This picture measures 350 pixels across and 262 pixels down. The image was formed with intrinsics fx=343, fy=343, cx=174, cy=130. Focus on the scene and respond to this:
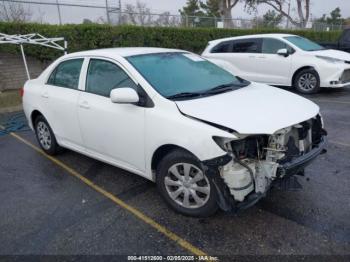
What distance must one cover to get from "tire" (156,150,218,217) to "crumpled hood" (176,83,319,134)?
0.45 meters

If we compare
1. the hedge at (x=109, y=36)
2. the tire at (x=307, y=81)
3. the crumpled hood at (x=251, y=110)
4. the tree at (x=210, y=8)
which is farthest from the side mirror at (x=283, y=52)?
the tree at (x=210, y=8)

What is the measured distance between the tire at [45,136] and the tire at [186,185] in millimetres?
2306

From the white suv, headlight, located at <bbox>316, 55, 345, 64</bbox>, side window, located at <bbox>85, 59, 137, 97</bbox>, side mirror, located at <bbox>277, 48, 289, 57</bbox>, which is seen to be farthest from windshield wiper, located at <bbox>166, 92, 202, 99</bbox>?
headlight, located at <bbox>316, 55, 345, 64</bbox>

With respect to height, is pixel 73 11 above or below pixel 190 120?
above

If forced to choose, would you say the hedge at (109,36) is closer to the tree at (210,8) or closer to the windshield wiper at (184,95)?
the windshield wiper at (184,95)

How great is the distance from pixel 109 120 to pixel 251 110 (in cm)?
162

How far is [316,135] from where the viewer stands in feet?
12.5

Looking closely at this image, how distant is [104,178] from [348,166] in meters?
3.21

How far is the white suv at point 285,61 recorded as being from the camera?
9031 millimetres

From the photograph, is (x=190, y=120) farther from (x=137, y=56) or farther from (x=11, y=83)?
(x=11, y=83)

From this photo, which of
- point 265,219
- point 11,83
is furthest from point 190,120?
point 11,83

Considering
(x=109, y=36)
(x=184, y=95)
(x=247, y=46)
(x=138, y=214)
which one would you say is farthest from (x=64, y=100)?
(x=109, y=36)

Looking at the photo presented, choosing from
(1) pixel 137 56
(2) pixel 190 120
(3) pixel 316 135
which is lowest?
(3) pixel 316 135

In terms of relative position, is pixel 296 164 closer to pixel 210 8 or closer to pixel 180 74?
pixel 180 74
